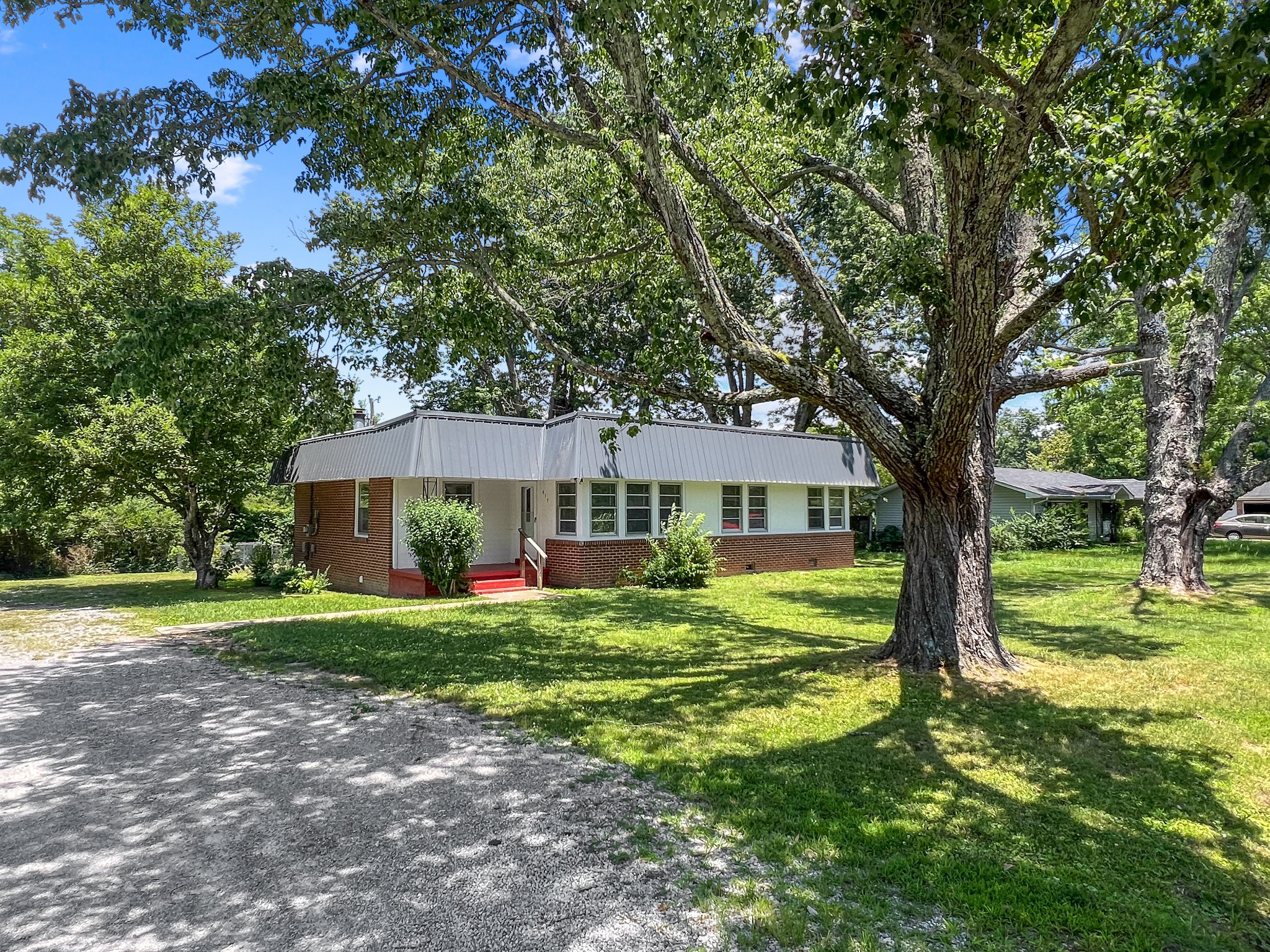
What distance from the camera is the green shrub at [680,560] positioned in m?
15.8

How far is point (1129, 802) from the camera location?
4191 millimetres

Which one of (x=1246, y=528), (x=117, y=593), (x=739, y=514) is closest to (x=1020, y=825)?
(x=739, y=514)

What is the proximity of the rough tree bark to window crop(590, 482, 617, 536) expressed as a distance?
34.6 ft

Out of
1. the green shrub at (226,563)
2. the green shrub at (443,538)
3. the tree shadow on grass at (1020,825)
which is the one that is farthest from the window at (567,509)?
the tree shadow on grass at (1020,825)

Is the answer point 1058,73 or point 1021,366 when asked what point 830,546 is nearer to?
point 1021,366

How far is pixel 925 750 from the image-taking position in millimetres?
5059

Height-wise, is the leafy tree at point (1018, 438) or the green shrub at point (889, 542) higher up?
the leafy tree at point (1018, 438)

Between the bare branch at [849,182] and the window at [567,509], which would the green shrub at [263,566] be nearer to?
the window at [567,509]

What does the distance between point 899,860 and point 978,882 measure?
1.14 ft

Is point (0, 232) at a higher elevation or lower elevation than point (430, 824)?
higher

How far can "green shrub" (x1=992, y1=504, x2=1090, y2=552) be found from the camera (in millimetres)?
26984

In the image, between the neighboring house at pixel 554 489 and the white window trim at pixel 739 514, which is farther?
the white window trim at pixel 739 514

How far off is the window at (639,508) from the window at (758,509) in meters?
3.39

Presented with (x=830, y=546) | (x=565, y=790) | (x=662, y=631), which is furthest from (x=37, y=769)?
(x=830, y=546)
